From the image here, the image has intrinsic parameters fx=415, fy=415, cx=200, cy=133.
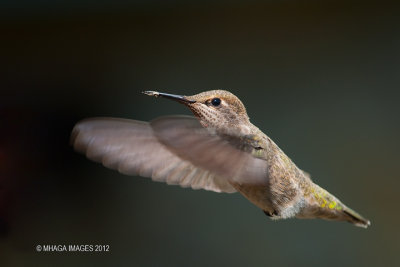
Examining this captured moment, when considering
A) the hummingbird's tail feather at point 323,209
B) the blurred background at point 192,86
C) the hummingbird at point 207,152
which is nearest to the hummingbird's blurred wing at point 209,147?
the hummingbird at point 207,152

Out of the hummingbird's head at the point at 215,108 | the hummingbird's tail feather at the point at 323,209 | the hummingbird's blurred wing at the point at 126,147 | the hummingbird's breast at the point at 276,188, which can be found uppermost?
the hummingbird's head at the point at 215,108

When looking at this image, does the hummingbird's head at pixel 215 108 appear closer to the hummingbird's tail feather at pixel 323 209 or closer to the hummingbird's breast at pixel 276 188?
the hummingbird's breast at pixel 276 188

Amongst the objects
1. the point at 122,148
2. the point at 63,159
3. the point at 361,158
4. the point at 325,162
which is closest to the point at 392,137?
the point at 361,158

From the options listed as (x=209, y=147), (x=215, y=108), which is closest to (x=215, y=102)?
(x=215, y=108)

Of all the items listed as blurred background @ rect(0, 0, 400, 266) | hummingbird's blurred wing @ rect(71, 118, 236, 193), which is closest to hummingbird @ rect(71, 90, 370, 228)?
hummingbird's blurred wing @ rect(71, 118, 236, 193)

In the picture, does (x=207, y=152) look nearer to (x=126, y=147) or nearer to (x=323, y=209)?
(x=126, y=147)

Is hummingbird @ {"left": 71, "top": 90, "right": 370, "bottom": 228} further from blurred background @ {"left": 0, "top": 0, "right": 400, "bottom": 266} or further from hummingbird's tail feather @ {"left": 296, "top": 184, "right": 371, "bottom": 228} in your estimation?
blurred background @ {"left": 0, "top": 0, "right": 400, "bottom": 266}

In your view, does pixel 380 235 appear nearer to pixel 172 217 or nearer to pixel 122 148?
pixel 172 217
